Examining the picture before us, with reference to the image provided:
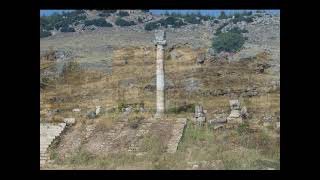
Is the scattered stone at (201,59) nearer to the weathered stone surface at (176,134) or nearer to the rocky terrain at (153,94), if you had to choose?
the rocky terrain at (153,94)

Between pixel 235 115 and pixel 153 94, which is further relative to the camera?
pixel 153 94

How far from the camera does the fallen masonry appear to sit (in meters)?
14.3

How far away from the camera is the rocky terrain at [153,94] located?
13.9 meters

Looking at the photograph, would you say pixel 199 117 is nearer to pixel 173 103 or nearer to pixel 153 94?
pixel 173 103

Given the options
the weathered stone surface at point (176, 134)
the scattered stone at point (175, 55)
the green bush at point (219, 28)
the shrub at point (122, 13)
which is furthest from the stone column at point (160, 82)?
the shrub at point (122, 13)

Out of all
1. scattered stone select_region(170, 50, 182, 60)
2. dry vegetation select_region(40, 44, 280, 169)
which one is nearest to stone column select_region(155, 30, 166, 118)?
dry vegetation select_region(40, 44, 280, 169)

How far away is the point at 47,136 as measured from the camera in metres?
15.4

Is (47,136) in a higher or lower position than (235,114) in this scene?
lower

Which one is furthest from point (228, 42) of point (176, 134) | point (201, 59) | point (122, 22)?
point (176, 134)

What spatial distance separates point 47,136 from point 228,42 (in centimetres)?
1578

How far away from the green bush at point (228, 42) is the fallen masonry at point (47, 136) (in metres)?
13.9

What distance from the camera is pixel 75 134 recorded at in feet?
52.7
